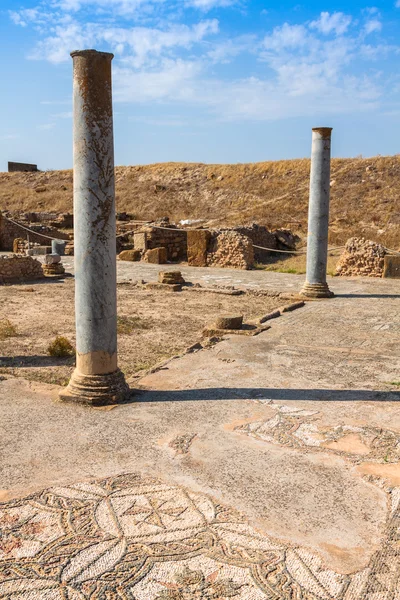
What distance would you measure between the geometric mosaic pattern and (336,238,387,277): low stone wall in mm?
12643

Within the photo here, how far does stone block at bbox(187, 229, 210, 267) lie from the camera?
61.3 ft

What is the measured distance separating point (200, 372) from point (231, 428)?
1.73m

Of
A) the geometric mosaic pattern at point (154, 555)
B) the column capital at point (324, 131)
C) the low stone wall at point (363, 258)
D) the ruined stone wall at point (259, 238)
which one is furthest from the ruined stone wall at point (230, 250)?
the geometric mosaic pattern at point (154, 555)

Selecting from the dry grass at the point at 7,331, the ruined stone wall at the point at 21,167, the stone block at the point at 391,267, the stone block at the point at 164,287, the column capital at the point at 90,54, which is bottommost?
the dry grass at the point at 7,331

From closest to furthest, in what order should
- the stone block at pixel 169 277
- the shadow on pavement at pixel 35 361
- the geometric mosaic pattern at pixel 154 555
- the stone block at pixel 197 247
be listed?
the geometric mosaic pattern at pixel 154 555 < the shadow on pavement at pixel 35 361 < the stone block at pixel 169 277 < the stone block at pixel 197 247

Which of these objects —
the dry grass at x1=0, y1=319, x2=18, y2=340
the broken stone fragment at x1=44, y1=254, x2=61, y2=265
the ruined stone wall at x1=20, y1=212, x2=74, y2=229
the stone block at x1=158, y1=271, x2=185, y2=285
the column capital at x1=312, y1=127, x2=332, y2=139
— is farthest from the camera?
the ruined stone wall at x1=20, y1=212, x2=74, y2=229

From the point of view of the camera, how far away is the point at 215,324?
8945 millimetres

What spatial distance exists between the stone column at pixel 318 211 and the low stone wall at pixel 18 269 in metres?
7.05

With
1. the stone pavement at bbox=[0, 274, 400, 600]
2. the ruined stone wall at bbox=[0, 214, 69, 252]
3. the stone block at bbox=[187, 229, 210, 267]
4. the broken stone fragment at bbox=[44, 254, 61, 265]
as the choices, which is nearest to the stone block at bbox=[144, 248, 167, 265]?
the stone block at bbox=[187, 229, 210, 267]

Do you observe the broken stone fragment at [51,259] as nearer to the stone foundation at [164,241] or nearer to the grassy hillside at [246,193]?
the stone foundation at [164,241]

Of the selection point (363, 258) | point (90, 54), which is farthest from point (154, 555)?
point (363, 258)

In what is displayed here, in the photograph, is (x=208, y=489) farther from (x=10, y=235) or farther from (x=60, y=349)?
(x=10, y=235)

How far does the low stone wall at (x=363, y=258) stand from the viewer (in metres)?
15.7

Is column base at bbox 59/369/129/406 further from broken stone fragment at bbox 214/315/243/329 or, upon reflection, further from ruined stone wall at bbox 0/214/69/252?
ruined stone wall at bbox 0/214/69/252
